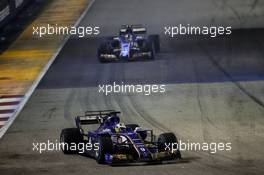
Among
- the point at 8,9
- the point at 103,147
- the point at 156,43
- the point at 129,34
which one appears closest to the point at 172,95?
the point at 129,34

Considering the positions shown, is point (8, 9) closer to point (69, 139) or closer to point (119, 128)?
point (69, 139)

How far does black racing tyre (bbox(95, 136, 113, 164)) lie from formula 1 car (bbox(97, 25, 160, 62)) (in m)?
11.1

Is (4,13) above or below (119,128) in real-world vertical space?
above

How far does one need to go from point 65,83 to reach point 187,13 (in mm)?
9187

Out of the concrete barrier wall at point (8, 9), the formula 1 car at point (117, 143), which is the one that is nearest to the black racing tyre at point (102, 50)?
the concrete barrier wall at point (8, 9)

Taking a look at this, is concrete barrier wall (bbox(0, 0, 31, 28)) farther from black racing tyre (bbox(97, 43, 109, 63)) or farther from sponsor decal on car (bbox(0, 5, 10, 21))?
black racing tyre (bbox(97, 43, 109, 63))

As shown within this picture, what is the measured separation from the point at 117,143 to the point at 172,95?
6.24m

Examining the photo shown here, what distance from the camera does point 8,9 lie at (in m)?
38.6

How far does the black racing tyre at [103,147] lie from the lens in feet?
66.7

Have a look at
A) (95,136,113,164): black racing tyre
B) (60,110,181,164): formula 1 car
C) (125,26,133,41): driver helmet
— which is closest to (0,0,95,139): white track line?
(60,110,181,164): formula 1 car

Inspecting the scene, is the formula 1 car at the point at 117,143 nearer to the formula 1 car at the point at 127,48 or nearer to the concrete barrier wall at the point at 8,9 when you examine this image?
the formula 1 car at the point at 127,48

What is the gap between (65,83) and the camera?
29.0 metres

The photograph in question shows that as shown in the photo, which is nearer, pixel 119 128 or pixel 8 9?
pixel 119 128

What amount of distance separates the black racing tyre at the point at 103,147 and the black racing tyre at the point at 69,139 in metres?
1.37
